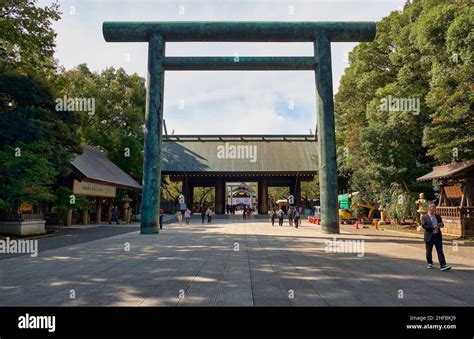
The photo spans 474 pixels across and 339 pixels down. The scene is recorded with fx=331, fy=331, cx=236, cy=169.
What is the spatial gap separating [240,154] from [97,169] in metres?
18.8

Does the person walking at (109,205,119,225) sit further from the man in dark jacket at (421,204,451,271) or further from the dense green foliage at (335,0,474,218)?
the man in dark jacket at (421,204,451,271)

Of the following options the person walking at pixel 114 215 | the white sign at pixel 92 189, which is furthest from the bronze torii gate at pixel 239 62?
the person walking at pixel 114 215

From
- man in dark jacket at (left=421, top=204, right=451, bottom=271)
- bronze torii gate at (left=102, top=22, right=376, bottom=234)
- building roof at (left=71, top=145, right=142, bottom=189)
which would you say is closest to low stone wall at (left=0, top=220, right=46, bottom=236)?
bronze torii gate at (left=102, top=22, right=376, bottom=234)

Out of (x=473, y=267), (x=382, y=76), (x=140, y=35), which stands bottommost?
(x=473, y=267)

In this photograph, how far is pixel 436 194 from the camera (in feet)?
73.0

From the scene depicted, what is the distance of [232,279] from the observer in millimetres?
6492

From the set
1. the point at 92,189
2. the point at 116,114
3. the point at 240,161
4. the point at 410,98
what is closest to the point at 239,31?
the point at 410,98

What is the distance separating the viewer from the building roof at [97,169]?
22534 mm

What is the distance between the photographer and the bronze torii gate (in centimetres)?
1538

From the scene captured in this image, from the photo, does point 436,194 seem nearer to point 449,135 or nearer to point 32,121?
point 449,135

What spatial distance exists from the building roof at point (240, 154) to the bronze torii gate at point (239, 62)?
67.7 ft
